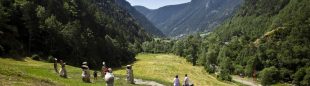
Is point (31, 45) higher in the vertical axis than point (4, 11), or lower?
lower

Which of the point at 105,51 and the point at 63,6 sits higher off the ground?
the point at 63,6

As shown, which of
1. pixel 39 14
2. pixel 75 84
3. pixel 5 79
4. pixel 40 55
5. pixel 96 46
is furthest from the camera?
pixel 96 46

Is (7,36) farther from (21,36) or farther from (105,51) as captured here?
(105,51)

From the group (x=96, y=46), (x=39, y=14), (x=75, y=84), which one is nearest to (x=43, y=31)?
(x=39, y=14)

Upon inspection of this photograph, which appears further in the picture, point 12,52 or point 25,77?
point 12,52

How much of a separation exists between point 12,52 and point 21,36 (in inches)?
959

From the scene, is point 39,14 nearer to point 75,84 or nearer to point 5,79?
point 75,84

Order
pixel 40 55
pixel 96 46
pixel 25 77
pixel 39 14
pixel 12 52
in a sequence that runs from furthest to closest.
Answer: pixel 96 46, pixel 39 14, pixel 40 55, pixel 12 52, pixel 25 77

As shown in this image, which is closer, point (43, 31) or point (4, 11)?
point (4, 11)

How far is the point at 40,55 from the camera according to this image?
130 metres

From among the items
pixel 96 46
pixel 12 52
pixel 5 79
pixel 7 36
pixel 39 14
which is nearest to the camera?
pixel 5 79

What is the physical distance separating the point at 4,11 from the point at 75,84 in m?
67.7

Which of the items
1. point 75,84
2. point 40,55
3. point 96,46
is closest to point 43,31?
point 40,55

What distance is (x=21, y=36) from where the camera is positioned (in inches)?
5315
